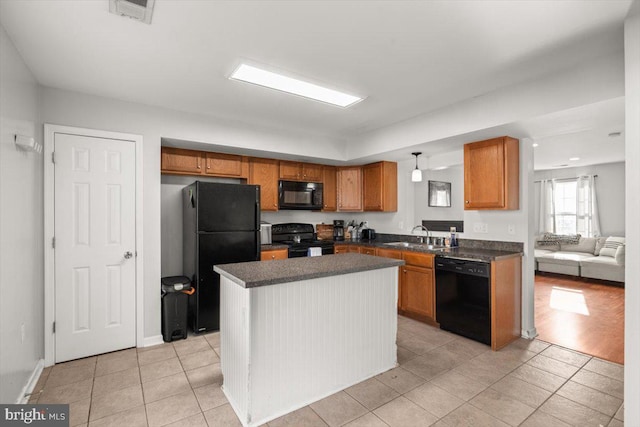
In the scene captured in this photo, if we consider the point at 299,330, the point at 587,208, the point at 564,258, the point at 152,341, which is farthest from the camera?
the point at 587,208

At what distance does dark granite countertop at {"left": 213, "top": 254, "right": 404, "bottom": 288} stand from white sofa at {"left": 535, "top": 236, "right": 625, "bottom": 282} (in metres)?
5.32

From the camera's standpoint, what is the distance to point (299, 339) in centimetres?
213

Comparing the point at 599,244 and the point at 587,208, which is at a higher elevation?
the point at 587,208

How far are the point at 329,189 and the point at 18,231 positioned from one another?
3723mm

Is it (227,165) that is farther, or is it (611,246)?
(611,246)

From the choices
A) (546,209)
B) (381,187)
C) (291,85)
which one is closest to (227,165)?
(291,85)

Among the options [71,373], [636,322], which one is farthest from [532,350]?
[71,373]

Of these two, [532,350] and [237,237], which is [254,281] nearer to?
[237,237]

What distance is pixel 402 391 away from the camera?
2312 millimetres

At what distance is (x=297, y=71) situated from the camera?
2.51 metres

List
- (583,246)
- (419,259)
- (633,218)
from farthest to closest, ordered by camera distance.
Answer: (583,246), (419,259), (633,218)

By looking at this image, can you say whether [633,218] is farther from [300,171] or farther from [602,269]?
[602,269]

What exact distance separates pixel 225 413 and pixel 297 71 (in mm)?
2504

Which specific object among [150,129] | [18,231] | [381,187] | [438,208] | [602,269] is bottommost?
[602,269]
